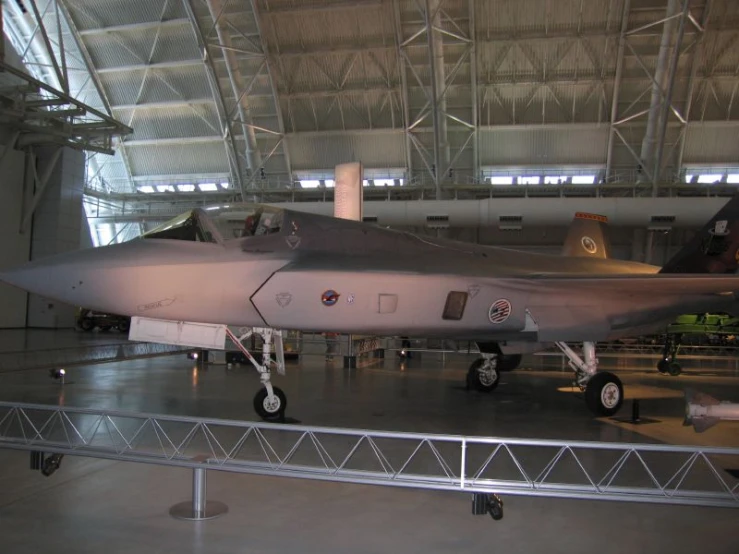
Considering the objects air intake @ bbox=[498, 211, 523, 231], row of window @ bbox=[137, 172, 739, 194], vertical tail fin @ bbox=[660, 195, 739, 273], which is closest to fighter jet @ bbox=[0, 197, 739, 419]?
vertical tail fin @ bbox=[660, 195, 739, 273]

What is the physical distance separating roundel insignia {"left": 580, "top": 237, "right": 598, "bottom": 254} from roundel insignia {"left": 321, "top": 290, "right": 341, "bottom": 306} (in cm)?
747

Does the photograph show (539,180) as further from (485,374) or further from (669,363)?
(485,374)

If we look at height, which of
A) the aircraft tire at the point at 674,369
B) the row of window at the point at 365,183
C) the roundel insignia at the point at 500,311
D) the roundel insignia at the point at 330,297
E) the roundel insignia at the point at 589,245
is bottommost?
the aircraft tire at the point at 674,369

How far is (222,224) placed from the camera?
7199 millimetres

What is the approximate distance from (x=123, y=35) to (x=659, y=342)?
2688 centimetres

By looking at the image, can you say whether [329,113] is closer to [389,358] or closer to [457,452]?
[389,358]

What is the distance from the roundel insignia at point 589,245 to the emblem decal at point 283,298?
7940mm

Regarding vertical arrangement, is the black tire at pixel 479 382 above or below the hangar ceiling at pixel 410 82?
below

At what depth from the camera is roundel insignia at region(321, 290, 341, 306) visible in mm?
7078

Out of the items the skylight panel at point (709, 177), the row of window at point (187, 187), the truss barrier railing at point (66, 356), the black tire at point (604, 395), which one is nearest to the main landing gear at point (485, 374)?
the black tire at point (604, 395)

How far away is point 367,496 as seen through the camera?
4852mm

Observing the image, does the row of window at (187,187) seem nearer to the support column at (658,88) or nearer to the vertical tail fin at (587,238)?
the support column at (658,88)

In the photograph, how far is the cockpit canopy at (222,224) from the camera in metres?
6.96

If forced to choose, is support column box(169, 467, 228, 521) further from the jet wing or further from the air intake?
the air intake
